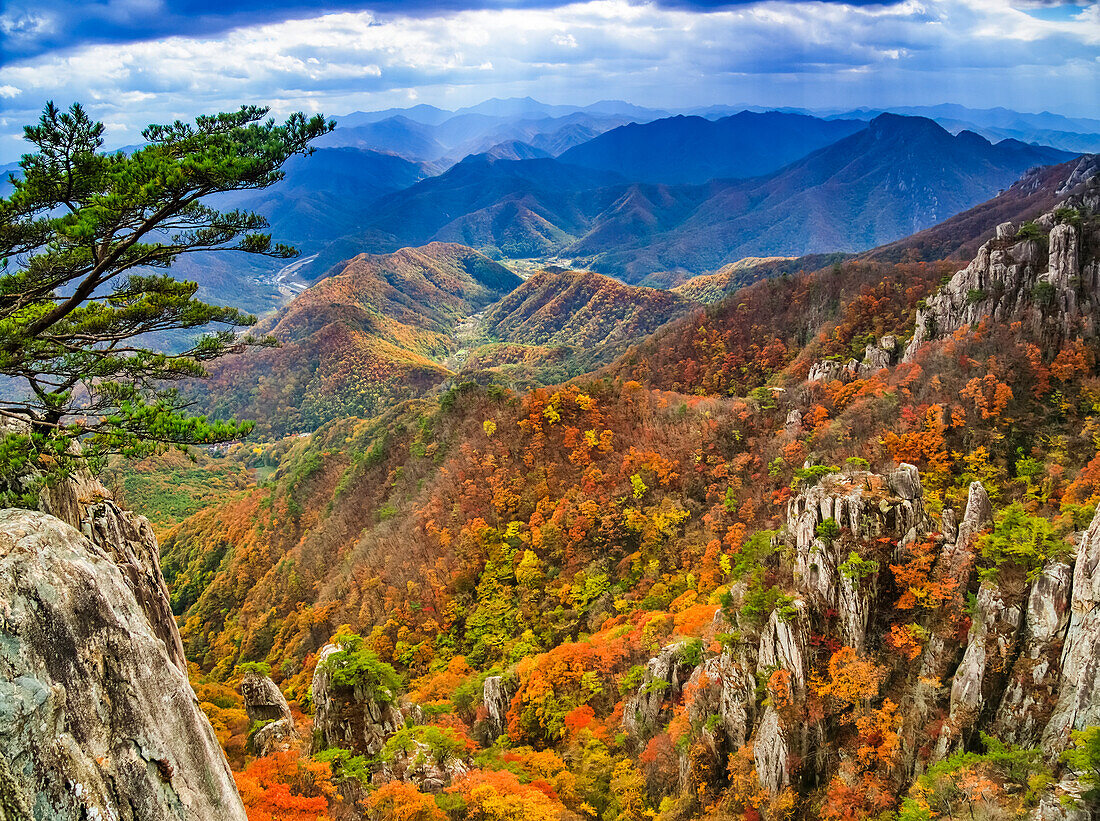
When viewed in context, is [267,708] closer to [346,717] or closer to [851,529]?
[346,717]

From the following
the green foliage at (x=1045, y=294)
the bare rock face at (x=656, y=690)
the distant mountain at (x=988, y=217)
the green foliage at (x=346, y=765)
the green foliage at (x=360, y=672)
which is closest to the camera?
the green foliage at (x=346, y=765)

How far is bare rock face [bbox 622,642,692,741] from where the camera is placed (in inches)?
1196

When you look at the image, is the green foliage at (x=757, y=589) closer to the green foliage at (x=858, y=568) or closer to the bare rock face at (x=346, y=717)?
the green foliage at (x=858, y=568)

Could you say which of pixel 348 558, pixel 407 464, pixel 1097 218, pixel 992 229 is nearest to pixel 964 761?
pixel 1097 218

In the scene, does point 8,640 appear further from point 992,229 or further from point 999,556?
point 992,229

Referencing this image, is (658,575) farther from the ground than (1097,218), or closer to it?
closer to it

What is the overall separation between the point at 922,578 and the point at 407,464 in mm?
64601

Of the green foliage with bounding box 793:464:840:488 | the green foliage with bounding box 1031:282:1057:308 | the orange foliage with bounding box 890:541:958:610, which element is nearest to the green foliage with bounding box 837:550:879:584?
the orange foliage with bounding box 890:541:958:610

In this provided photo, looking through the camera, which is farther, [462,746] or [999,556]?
[462,746]

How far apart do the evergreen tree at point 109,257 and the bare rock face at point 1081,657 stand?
26.6 metres

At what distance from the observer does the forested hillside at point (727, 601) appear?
71.4ft

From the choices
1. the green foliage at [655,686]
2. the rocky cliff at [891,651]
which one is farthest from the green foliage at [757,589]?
the green foliage at [655,686]

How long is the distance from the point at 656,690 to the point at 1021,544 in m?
17.8

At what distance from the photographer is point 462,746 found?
1179 inches
